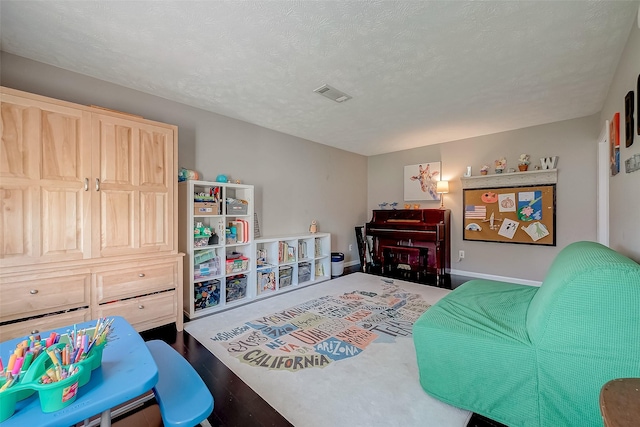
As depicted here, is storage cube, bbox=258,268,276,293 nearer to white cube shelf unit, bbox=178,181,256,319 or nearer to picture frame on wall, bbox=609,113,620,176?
white cube shelf unit, bbox=178,181,256,319

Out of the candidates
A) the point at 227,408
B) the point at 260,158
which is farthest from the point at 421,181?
the point at 227,408

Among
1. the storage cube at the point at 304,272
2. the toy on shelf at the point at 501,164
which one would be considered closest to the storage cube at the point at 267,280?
the storage cube at the point at 304,272

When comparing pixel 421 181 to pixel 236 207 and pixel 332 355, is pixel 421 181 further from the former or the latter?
pixel 332 355

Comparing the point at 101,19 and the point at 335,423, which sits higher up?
the point at 101,19

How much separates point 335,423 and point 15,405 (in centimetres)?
136

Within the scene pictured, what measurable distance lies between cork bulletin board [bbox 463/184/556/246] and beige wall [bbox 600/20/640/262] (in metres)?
1.38

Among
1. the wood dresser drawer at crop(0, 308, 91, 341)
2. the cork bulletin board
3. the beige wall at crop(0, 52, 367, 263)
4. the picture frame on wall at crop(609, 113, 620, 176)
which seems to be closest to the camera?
the wood dresser drawer at crop(0, 308, 91, 341)

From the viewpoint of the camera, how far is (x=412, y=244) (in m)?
4.74

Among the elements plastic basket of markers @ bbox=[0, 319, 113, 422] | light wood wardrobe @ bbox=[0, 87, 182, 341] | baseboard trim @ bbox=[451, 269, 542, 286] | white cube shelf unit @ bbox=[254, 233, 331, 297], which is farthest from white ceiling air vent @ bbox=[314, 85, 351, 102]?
baseboard trim @ bbox=[451, 269, 542, 286]

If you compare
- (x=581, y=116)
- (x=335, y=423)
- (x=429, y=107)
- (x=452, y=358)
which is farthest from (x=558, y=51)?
(x=335, y=423)

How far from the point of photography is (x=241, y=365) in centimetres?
204

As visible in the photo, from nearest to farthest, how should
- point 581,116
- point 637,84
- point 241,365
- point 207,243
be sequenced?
point 637,84 < point 241,365 < point 207,243 < point 581,116

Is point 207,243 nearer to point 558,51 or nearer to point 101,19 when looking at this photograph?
point 101,19

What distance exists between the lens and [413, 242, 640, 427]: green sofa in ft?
3.87
